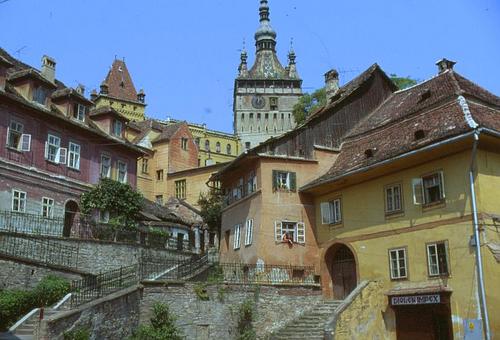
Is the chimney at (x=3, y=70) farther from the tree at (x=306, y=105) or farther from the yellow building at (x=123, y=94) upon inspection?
the yellow building at (x=123, y=94)

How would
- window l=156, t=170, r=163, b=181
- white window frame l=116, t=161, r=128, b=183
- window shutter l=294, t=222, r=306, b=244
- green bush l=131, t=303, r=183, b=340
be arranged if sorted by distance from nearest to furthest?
1. green bush l=131, t=303, r=183, b=340
2. window shutter l=294, t=222, r=306, b=244
3. white window frame l=116, t=161, r=128, b=183
4. window l=156, t=170, r=163, b=181

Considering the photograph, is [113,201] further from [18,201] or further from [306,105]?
[306,105]

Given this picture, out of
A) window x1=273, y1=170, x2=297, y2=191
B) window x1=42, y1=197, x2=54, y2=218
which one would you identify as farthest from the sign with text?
window x1=42, y1=197, x2=54, y2=218

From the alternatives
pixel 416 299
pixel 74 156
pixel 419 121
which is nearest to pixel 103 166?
pixel 74 156

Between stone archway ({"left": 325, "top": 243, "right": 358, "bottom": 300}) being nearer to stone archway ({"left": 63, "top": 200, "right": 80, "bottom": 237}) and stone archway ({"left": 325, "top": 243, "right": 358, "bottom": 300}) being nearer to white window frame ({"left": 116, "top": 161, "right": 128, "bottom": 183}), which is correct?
stone archway ({"left": 63, "top": 200, "right": 80, "bottom": 237})

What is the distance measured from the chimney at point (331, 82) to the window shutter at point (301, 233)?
38.8 feet

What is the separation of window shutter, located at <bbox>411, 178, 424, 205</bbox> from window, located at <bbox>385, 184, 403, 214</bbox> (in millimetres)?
930

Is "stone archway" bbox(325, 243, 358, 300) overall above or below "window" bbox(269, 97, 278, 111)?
below

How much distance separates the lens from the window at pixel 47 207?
31934mm

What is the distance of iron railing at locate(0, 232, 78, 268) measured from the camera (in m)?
25.7

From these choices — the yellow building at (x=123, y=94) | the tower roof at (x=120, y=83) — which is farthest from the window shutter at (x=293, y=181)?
the tower roof at (x=120, y=83)

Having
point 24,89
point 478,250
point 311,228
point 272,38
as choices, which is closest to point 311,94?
point 311,228

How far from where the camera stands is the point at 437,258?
2384 centimetres

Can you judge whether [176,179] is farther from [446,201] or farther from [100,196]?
[446,201]
